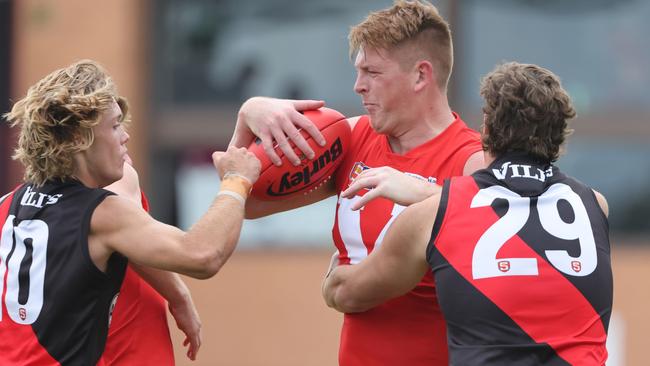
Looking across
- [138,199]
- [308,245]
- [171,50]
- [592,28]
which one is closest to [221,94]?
[171,50]

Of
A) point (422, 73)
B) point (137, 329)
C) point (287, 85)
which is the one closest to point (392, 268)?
point (422, 73)

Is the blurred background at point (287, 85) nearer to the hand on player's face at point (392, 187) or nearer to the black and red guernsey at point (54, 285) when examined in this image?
the black and red guernsey at point (54, 285)

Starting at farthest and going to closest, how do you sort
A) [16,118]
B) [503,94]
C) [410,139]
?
[410,139], [16,118], [503,94]

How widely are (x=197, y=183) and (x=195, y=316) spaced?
5214 mm

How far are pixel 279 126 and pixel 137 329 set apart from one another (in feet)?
2.83

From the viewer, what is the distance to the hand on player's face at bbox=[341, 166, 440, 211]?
11.8 ft

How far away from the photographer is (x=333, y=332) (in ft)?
29.1

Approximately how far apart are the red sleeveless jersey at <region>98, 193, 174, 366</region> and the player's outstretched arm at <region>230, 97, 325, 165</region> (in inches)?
25.7

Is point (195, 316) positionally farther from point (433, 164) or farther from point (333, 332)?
point (333, 332)

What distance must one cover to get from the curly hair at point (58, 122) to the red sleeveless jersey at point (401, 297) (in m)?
0.97

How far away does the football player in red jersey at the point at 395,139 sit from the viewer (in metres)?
3.96

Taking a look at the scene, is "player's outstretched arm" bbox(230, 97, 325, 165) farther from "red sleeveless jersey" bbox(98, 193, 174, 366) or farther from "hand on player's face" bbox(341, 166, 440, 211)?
"red sleeveless jersey" bbox(98, 193, 174, 366)

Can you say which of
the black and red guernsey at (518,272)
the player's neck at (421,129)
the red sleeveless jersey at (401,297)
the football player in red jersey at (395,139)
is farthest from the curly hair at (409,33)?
the black and red guernsey at (518,272)

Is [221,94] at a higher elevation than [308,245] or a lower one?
higher
